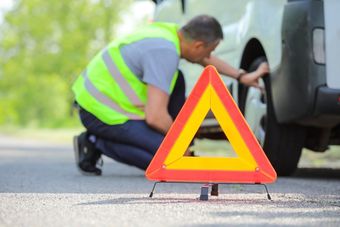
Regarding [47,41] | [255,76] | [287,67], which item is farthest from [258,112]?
[47,41]

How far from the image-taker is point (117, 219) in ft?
14.5

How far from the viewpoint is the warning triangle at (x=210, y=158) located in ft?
18.2

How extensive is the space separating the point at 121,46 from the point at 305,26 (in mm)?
1595

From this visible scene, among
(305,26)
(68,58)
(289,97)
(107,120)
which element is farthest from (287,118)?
(68,58)

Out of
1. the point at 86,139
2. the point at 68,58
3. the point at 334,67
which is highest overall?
the point at 334,67

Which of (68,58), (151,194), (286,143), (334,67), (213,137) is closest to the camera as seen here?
(151,194)

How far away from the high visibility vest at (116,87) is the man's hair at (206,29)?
283 millimetres

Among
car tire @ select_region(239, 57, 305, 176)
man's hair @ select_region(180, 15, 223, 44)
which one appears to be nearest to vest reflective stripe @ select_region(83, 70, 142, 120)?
man's hair @ select_region(180, 15, 223, 44)

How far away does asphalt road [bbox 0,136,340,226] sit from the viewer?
441 centimetres

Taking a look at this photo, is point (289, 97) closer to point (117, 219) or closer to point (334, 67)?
point (334, 67)

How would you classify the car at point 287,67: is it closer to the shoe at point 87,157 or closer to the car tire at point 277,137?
the car tire at point 277,137

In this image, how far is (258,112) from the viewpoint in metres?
7.77

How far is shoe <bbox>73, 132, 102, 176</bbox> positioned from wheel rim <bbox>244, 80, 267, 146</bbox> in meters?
1.20

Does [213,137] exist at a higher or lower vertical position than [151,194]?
lower
